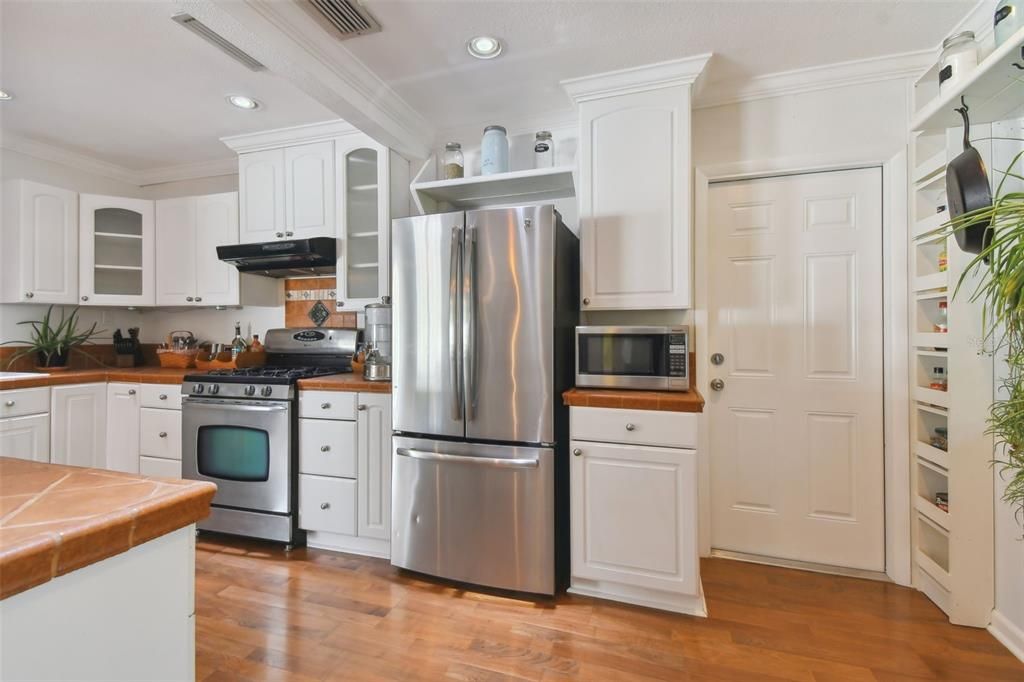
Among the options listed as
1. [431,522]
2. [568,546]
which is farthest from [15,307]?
[568,546]

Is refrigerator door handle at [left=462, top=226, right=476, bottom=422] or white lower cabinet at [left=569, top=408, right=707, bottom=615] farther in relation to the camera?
refrigerator door handle at [left=462, top=226, right=476, bottom=422]

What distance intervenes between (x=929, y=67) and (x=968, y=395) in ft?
4.89

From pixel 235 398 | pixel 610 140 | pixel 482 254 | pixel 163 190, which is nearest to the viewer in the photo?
pixel 482 254

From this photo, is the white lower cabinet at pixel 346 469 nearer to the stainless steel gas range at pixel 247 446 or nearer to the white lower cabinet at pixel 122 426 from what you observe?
the stainless steel gas range at pixel 247 446

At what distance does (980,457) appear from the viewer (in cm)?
183

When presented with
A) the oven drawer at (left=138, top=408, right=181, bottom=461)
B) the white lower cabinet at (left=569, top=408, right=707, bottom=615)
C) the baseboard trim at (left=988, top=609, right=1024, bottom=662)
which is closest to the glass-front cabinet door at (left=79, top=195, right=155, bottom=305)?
the oven drawer at (left=138, top=408, right=181, bottom=461)

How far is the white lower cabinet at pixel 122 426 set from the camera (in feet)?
9.57

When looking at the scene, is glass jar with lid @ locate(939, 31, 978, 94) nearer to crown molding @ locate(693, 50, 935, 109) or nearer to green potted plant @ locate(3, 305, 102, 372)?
crown molding @ locate(693, 50, 935, 109)

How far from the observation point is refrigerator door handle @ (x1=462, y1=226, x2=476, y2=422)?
213 cm

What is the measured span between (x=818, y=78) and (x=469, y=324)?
2088mm

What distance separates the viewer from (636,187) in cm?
227

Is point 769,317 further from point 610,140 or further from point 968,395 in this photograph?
point 610,140

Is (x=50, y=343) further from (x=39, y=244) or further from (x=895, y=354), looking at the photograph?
(x=895, y=354)

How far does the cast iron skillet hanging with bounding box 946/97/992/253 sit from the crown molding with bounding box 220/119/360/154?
2.89 meters
